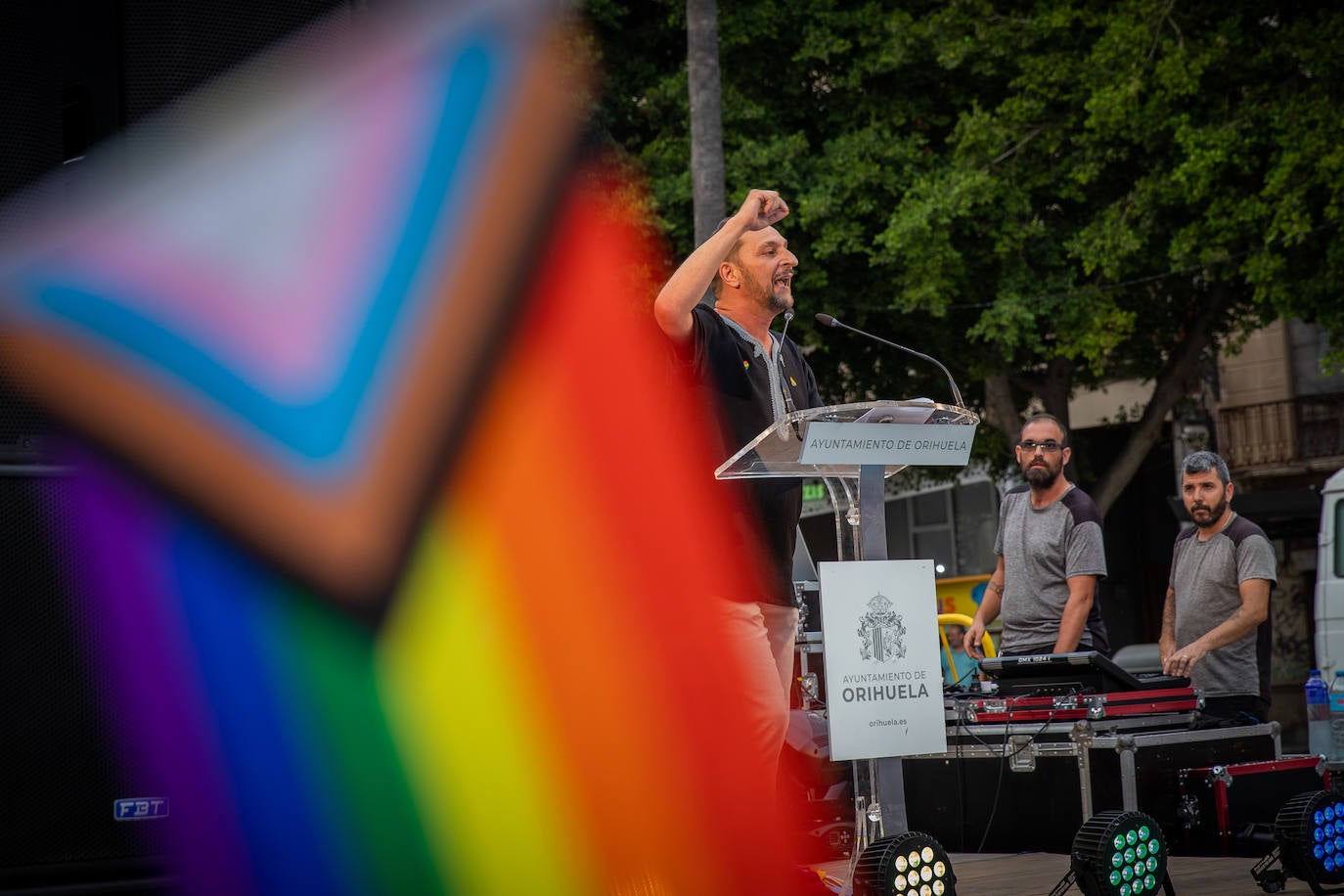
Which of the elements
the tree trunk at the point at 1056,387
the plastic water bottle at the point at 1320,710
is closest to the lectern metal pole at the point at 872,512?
the plastic water bottle at the point at 1320,710

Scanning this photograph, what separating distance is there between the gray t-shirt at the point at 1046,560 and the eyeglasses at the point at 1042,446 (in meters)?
0.20

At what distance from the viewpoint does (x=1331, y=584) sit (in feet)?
35.2

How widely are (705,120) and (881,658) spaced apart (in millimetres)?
8577

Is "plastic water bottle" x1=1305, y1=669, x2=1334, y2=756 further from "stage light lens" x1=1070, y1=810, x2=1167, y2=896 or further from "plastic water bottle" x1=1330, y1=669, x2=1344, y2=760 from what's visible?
"stage light lens" x1=1070, y1=810, x2=1167, y2=896

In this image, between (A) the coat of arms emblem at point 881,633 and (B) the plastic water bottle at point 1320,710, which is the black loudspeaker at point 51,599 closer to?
(A) the coat of arms emblem at point 881,633

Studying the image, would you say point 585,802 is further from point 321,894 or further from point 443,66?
point 443,66

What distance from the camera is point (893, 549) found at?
2875 cm

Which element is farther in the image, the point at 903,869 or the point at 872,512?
the point at 872,512

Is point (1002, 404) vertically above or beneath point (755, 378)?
above

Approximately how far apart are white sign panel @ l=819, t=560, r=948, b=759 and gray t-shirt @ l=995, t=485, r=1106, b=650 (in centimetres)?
230

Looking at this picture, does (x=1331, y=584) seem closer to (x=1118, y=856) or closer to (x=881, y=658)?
(x=1118, y=856)

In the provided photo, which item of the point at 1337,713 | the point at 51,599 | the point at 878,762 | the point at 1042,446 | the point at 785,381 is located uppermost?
the point at 785,381

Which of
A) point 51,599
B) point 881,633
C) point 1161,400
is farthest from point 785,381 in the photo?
point 1161,400

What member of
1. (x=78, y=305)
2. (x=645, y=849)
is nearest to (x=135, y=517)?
(x=78, y=305)
